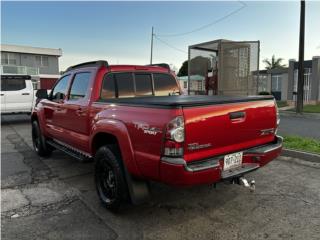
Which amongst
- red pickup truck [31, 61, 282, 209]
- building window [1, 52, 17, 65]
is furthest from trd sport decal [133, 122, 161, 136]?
building window [1, 52, 17, 65]

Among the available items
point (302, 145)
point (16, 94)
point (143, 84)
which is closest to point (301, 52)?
point (302, 145)

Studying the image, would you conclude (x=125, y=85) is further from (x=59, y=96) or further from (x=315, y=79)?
(x=315, y=79)

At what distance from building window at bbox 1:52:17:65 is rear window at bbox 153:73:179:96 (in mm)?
43461

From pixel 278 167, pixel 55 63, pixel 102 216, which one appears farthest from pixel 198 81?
pixel 55 63

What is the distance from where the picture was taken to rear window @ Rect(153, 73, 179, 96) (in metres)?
5.36

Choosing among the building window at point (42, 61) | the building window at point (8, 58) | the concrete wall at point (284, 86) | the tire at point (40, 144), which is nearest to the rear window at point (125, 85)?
the tire at point (40, 144)

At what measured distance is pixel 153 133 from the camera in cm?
311

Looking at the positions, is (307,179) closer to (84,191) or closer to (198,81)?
(84,191)

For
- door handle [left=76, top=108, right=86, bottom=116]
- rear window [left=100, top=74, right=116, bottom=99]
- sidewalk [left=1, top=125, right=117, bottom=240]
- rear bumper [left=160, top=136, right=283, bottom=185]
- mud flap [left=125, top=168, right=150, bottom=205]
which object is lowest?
sidewalk [left=1, top=125, right=117, bottom=240]

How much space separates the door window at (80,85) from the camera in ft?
16.0

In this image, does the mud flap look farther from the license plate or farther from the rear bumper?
the license plate

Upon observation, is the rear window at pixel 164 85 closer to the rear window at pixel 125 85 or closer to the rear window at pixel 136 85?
the rear window at pixel 136 85

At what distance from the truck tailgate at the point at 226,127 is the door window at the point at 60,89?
10.6 ft

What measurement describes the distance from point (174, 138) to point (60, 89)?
3718 millimetres
